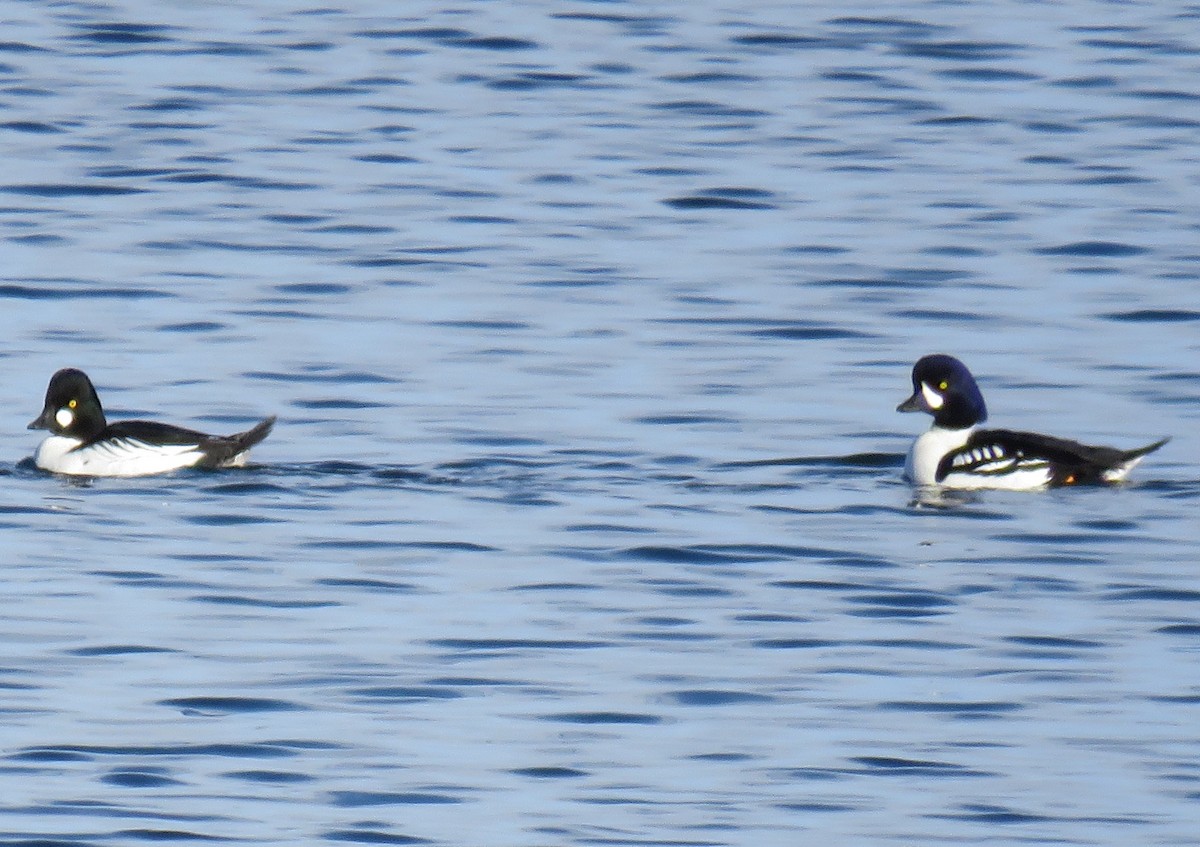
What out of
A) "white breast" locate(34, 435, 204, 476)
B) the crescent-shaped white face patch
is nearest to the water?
"white breast" locate(34, 435, 204, 476)

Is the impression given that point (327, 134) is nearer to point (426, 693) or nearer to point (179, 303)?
point (179, 303)

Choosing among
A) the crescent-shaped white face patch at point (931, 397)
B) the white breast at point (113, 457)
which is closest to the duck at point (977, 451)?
the crescent-shaped white face patch at point (931, 397)

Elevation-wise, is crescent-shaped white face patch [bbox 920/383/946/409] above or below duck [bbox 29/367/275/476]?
below

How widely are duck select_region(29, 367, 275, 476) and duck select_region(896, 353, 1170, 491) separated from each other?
3.18 metres

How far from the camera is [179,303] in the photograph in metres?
17.2

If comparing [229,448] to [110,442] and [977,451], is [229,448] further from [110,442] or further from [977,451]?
[977,451]

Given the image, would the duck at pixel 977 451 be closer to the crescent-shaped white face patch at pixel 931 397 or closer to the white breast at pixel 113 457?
the crescent-shaped white face patch at pixel 931 397

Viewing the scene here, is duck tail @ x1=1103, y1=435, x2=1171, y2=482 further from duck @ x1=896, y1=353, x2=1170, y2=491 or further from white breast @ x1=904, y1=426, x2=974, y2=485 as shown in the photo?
white breast @ x1=904, y1=426, x2=974, y2=485

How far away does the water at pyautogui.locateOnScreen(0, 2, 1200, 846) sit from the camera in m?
8.48

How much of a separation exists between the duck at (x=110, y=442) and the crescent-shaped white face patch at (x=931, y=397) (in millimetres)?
3236

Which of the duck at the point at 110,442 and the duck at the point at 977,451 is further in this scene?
the duck at the point at 110,442

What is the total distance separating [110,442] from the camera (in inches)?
536

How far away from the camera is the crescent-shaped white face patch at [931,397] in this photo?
1408 centimetres

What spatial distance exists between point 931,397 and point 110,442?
4039 millimetres
